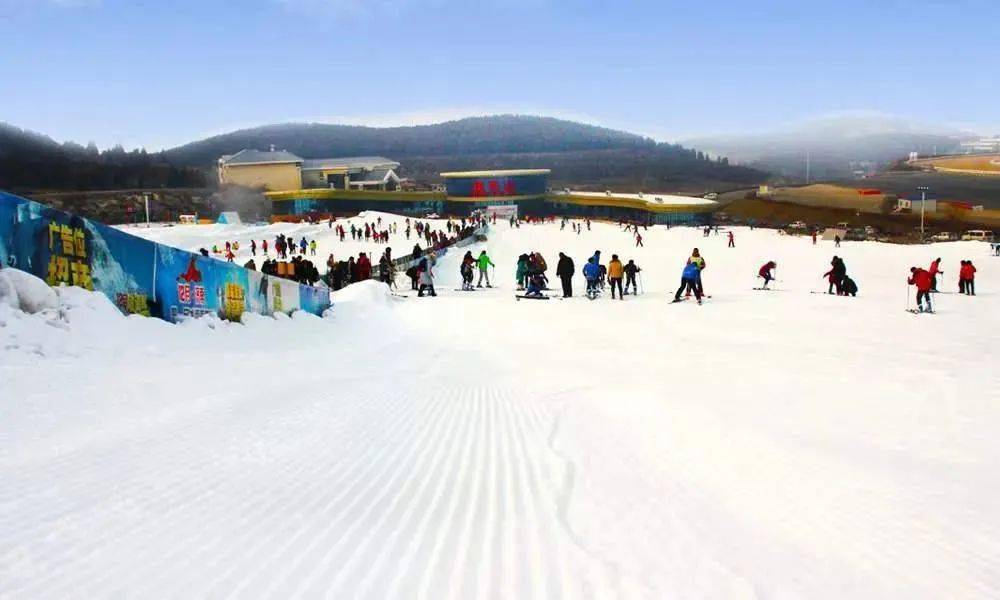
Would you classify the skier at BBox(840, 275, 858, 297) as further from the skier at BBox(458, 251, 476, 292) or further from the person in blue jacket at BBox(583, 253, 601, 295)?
the skier at BBox(458, 251, 476, 292)

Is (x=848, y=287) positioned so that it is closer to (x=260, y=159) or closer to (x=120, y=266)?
(x=120, y=266)

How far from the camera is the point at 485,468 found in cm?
566

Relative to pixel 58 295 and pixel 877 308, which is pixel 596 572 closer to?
pixel 58 295

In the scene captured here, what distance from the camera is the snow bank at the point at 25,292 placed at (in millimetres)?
8234

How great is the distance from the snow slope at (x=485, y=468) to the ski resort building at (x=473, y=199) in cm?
8476

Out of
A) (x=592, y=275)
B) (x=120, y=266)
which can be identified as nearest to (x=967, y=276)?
(x=592, y=275)

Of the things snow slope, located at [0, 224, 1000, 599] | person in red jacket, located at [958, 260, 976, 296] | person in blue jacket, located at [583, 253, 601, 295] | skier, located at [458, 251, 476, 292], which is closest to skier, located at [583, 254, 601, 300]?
person in blue jacket, located at [583, 253, 601, 295]

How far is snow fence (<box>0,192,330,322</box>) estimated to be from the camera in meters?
8.86

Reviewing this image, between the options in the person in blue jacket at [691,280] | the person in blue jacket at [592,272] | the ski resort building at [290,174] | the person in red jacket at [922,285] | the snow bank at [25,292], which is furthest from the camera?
the ski resort building at [290,174]

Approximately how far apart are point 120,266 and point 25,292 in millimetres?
2064

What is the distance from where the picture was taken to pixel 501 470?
5621 mm

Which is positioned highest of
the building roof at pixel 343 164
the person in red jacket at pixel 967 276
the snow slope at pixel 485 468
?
the building roof at pixel 343 164

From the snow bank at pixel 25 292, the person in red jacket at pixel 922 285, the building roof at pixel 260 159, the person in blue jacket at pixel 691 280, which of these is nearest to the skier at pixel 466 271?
the person in blue jacket at pixel 691 280

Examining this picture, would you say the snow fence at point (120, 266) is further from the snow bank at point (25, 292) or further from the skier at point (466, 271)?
the skier at point (466, 271)
